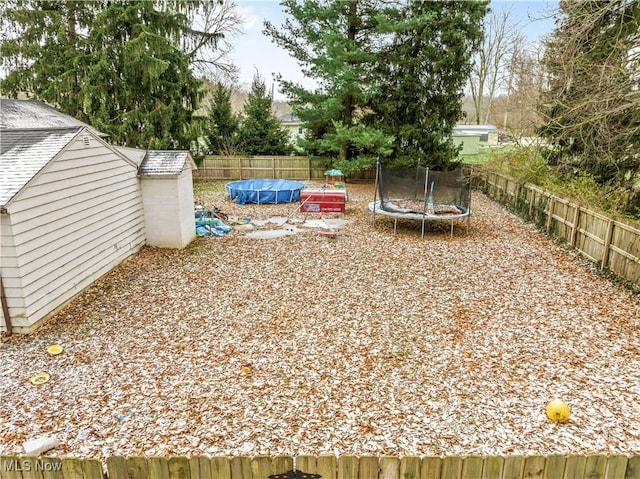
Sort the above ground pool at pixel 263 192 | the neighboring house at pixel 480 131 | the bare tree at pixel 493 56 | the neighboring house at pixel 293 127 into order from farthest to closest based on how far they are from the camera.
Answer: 1. the neighboring house at pixel 480 131
2. the bare tree at pixel 493 56
3. the neighboring house at pixel 293 127
4. the above ground pool at pixel 263 192

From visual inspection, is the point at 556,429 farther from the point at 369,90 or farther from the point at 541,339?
the point at 369,90

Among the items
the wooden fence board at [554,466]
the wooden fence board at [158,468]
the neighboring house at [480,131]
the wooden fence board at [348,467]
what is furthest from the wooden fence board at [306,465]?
the neighboring house at [480,131]

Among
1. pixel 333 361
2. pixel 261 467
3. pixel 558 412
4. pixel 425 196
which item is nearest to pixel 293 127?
pixel 425 196

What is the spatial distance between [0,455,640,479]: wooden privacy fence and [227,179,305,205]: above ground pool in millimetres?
13978

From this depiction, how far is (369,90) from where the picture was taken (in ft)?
64.3

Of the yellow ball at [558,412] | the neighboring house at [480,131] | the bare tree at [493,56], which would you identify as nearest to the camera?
the yellow ball at [558,412]

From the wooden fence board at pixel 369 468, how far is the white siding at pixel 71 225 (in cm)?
587

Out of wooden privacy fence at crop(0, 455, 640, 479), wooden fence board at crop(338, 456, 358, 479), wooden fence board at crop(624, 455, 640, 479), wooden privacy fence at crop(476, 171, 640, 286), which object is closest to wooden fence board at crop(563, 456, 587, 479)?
wooden privacy fence at crop(0, 455, 640, 479)

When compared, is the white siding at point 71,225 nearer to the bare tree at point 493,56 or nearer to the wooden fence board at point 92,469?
the wooden fence board at point 92,469

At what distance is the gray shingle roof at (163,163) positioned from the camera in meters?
10.2

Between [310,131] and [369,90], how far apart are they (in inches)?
157

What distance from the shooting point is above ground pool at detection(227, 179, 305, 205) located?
16.3 meters

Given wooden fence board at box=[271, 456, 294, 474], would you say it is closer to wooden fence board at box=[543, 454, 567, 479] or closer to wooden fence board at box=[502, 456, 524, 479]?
wooden fence board at box=[502, 456, 524, 479]

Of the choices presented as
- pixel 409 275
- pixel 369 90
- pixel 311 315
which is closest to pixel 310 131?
pixel 369 90
